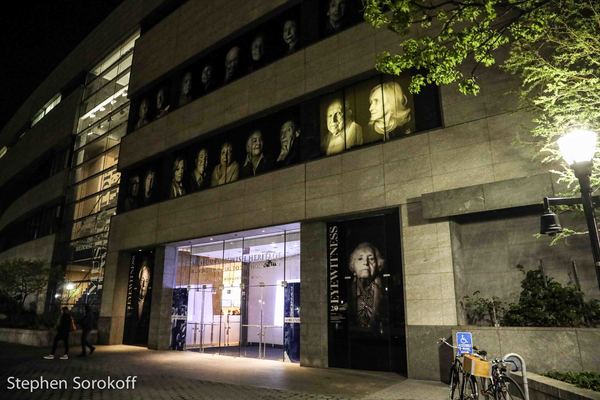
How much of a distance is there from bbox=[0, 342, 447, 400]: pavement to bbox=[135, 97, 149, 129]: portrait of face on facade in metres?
14.0

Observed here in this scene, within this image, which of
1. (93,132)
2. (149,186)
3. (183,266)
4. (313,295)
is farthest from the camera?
(93,132)

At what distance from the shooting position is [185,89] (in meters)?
22.6

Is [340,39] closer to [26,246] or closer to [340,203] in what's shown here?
[340,203]

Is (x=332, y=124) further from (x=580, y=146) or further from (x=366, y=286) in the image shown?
(x=580, y=146)

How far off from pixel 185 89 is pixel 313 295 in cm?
1418

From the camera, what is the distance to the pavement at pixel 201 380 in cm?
934

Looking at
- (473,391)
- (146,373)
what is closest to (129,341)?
(146,373)

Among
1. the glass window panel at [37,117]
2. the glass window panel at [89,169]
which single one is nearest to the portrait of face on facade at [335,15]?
the glass window panel at [89,169]

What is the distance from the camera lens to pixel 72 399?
28.8 feet

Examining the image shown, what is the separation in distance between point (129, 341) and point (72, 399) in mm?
14453

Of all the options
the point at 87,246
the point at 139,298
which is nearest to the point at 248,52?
the point at 139,298

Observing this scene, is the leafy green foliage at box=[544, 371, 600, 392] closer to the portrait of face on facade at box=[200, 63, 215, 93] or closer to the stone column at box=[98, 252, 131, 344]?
the portrait of face on facade at box=[200, 63, 215, 93]

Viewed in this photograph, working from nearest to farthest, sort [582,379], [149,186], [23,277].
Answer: [582,379]
[149,186]
[23,277]

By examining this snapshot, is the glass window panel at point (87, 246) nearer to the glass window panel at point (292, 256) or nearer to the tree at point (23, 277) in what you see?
the tree at point (23, 277)
